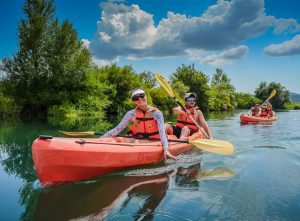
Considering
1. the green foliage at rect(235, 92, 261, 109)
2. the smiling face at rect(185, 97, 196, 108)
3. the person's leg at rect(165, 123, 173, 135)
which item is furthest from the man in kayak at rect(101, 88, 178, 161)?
the green foliage at rect(235, 92, 261, 109)

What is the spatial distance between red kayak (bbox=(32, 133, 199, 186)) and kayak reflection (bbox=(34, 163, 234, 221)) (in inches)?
7.4

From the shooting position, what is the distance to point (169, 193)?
162 inches

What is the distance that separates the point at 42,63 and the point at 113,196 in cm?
2138

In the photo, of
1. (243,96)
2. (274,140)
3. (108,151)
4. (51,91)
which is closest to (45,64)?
(51,91)

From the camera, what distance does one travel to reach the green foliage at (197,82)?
3950 cm

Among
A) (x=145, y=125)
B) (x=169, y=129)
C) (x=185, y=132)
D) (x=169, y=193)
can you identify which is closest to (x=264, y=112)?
(x=185, y=132)

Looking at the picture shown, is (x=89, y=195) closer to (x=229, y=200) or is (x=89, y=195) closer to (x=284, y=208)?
(x=229, y=200)

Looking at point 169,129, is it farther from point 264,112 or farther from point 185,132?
point 264,112

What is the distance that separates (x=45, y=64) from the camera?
23.3 m

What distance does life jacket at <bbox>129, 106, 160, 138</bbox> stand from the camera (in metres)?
5.54

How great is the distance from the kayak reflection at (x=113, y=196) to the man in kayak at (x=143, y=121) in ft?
2.14

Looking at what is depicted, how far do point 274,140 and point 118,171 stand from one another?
624cm

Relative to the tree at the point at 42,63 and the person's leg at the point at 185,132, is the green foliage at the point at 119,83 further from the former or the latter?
the person's leg at the point at 185,132

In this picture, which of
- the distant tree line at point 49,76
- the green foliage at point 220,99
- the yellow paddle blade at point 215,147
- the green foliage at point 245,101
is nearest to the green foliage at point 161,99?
the distant tree line at point 49,76
